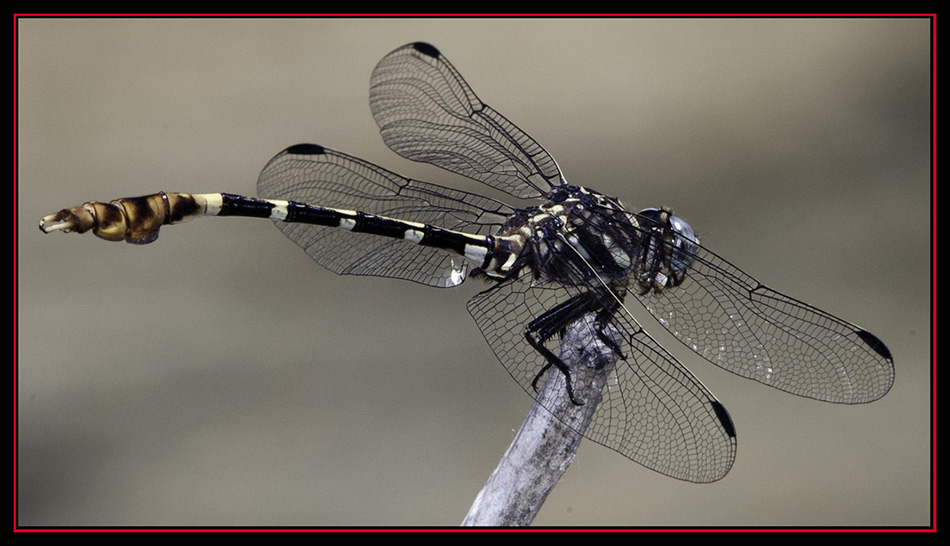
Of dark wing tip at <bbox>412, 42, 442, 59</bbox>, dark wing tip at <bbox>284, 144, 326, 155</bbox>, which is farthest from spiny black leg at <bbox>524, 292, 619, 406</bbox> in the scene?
dark wing tip at <bbox>412, 42, 442, 59</bbox>

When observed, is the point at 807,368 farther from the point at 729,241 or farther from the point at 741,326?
the point at 729,241

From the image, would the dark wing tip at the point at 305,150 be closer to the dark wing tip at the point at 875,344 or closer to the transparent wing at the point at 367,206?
the transparent wing at the point at 367,206

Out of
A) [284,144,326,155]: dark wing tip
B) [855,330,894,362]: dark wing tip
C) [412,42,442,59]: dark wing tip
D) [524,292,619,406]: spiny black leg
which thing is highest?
[412,42,442,59]: dark wing tip

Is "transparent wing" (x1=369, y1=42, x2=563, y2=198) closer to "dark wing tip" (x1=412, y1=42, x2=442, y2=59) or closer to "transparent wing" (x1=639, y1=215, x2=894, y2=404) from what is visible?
"dark wing tip" (x1=412, y1=42, x2=442, y2=59)

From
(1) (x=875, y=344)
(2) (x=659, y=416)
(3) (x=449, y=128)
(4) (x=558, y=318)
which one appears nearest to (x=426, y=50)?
(3) (x=449, y=128)

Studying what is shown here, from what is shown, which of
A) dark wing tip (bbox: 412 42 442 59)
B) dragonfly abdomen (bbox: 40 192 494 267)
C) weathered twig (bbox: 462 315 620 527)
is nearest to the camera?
dragonfly abdomen (bbox: 40 192 494 267)

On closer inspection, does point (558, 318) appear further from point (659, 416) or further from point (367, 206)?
point (367, 206)

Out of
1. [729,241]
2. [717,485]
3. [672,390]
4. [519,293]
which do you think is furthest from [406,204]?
[729,241]

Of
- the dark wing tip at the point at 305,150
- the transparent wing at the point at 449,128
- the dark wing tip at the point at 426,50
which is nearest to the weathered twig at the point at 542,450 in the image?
the transparent wing at the point at 449,128
